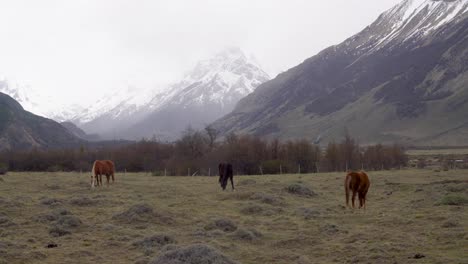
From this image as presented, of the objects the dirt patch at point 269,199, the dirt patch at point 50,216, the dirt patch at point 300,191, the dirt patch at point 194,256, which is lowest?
the dirt patch at point 194,256

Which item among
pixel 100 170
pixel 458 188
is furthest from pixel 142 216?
pixel 458 188

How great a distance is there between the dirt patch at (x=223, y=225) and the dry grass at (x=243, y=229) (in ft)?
0.12

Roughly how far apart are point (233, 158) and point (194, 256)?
6359 centimetres

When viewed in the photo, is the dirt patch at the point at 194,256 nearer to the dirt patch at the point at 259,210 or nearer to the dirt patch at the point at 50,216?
the dirt patch at the point at 50,216

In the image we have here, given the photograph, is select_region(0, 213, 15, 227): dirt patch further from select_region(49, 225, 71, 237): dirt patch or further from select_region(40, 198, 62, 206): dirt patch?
select_region(40, 198, 62, 206): dirt patch

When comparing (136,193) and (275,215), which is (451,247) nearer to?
(275,215)

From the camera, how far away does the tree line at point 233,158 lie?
2948 inches

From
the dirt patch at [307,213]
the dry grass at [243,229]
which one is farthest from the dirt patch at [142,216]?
the dirt patch at [307,213]

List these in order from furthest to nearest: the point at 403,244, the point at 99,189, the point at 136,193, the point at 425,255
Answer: the point at 99,189 → the point at 136,193 → the point at 403,244 → the point at 425,255

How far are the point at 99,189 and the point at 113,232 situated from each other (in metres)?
16.4

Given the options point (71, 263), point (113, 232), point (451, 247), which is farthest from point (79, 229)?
point (451, 247)

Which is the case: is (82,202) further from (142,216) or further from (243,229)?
(243,229)

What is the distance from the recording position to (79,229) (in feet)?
61.6

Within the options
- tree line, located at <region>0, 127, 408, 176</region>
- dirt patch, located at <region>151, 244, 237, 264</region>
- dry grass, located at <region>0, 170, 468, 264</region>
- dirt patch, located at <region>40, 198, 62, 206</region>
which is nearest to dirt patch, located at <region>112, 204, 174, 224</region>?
dry grass, located at <region>0, 170, 468, 264</region>
